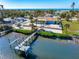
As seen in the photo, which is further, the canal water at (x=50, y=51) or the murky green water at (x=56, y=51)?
the murky green water at (x=56, y=51)

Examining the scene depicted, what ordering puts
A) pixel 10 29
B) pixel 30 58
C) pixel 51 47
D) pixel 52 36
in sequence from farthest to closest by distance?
pixel 10 29 → pixel 52 36 → pixel 51 47 → pixel 30 58

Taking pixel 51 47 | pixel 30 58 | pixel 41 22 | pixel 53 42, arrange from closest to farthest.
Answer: pixel 30 58, pixel 51 47, pixel 53 42, pixel 41 22

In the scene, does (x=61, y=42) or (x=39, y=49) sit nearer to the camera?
(x=39, y=49)

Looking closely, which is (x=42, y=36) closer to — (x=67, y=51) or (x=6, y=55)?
(x=67, y=51)

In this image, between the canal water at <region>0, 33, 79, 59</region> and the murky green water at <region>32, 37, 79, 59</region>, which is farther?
the murky green water at <region>32, 37, 79, 59</region>

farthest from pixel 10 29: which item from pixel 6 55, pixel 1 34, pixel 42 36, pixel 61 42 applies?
pixel 6 55

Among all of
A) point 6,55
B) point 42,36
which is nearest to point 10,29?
point 42,36

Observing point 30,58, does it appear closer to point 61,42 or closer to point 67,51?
point 67,51

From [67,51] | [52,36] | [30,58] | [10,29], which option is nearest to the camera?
[30,58]

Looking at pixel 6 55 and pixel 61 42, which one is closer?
pixel 6 55
